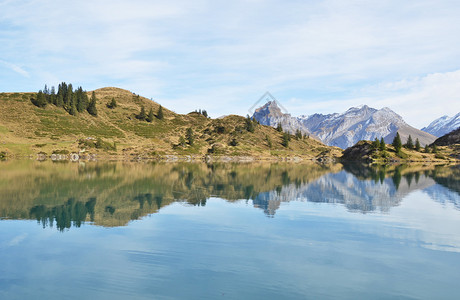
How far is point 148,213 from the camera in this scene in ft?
124

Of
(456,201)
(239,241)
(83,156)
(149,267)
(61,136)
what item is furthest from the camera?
(61,136)

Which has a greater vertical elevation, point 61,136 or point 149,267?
point 61,136

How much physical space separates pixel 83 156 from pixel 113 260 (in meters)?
175

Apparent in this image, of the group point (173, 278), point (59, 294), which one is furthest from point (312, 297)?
point (59, 294)

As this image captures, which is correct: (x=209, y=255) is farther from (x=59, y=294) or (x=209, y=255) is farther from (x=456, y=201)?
(x=456, y=201)

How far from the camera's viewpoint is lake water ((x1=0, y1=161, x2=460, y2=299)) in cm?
1706

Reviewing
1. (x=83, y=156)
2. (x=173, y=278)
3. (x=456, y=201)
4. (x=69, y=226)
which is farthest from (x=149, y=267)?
(x=83, y=156)

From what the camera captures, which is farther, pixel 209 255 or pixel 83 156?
pixel 83 156

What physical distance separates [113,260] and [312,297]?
1303 centimetres

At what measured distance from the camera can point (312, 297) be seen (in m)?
16.1

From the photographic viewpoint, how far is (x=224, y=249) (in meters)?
24.0

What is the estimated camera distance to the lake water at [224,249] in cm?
1706

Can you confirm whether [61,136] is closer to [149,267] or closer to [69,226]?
[69,226]

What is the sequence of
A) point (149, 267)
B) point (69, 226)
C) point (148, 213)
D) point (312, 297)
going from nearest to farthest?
point (312, 297) → point (149, 267) → point (69, 226) → point (148, 213)
